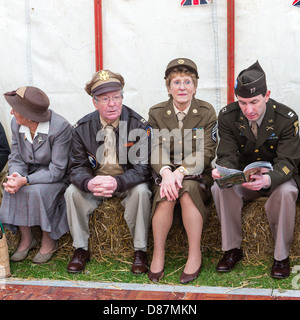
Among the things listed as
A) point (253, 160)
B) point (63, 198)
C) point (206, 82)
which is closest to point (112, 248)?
point (63, 198)

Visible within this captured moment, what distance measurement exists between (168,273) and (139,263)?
26 centimetres

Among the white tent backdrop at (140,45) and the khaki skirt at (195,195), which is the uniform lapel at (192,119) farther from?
the white tent backdrop at (140,45)

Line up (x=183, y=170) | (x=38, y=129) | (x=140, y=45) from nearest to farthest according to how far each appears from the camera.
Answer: (x=183, y=170), (x=38, y=129), (x=140, y=45)

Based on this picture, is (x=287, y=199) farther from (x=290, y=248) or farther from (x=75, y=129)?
(x=75, y=129)

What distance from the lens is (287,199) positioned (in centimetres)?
392

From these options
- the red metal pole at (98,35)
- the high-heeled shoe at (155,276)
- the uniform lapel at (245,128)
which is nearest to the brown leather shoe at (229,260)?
the high-heeled shoe at (155,276)

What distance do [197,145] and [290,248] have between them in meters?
1.15

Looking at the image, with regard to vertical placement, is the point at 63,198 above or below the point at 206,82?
below

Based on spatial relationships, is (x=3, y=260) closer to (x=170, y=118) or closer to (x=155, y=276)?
(x=155, y=276)

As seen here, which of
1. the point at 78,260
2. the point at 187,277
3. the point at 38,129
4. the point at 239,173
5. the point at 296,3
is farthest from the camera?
the point at 296,3

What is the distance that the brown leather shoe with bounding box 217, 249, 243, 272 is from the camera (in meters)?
4.15

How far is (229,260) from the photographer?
4203 millimetres

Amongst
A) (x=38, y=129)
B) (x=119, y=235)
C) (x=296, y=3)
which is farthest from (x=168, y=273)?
(x=296, y=3)

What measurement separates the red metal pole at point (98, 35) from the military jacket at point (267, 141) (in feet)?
5.25
